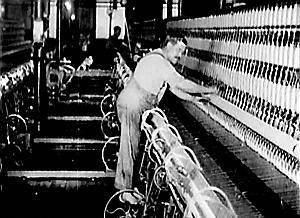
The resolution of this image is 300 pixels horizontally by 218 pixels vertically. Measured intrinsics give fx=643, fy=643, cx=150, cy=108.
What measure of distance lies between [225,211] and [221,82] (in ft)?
6.63

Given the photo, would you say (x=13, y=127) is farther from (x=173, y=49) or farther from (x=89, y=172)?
(x=173, y=49)

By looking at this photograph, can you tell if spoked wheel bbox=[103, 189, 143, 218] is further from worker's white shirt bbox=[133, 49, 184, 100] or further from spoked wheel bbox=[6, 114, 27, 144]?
spoked wheel bbox=[6, 114, 27, 144]

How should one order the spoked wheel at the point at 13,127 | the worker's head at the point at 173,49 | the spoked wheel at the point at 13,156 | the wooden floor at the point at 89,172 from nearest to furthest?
the wooden floor at the point at 89,172, the worker's head at the point at 173,49, the spoked wheel at the point at 13,127, the spoked wheel at the point at 13,156

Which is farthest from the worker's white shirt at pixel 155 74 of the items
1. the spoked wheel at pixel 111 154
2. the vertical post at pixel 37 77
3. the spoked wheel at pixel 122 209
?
the vertical post at pixel 37 77

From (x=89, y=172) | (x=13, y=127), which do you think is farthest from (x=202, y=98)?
(x=13, y=127)

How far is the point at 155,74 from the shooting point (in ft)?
19.4

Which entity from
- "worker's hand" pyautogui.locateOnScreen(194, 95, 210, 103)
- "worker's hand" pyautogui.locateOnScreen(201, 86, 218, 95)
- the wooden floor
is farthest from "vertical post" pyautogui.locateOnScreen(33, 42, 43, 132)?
"worker's hand" pyautogui.locateOnScreen(201, 86, 218, 95)

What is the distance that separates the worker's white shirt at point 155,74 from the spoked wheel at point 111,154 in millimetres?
888

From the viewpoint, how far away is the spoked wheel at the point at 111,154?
6.86 meters

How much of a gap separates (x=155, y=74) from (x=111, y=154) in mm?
2094

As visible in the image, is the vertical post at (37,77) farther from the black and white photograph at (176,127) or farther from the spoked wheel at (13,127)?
the spoked wheel at (13,127)

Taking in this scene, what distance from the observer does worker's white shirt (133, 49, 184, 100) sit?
18.9 ft

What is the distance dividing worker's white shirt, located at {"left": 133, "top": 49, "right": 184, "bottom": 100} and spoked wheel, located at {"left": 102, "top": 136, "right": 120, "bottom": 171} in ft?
2.91

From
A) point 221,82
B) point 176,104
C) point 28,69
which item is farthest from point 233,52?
point 28,69
